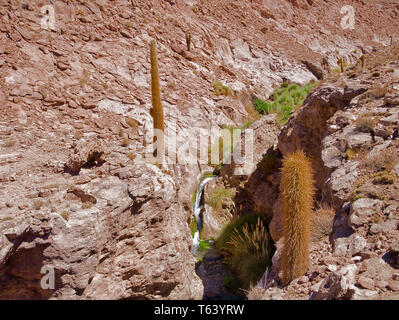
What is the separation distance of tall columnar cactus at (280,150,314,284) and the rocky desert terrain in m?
0.22

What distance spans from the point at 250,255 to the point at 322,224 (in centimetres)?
342

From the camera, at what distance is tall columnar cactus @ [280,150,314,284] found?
15.5ft

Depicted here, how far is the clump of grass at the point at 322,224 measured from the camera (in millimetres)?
5444

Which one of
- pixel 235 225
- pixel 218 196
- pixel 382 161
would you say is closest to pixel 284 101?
pixel 218 196

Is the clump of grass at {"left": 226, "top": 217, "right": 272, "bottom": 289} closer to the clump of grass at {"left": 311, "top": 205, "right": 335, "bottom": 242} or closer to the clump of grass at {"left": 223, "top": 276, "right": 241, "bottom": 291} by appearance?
the clump of grass at {"left": 223, "top": 276, "right": 241, "bottom": 291}

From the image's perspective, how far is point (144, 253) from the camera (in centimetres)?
623

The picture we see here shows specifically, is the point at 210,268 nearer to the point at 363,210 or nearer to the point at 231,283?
the point at 231,283

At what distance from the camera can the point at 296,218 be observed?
187 inches

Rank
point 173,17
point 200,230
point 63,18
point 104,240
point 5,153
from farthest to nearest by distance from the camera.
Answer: point 173,17, point 63,18, point 200,230, point 5,153, point 104,240

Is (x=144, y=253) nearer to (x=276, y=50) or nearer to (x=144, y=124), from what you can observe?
(x=144, y=124)

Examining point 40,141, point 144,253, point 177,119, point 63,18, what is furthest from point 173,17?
point 144,253

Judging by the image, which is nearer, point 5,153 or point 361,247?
point 361,247

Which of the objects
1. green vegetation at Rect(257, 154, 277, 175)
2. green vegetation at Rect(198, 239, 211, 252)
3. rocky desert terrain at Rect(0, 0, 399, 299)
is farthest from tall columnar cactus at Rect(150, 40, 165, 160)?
green vegetation at Rect(257, 154, 277, 175)

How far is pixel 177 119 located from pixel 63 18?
22.1 ft
